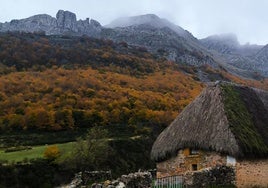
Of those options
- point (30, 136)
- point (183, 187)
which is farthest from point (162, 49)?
point (183, 187)

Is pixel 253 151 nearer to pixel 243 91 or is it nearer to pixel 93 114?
pixel 243 91

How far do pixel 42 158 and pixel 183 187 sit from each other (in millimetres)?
27054

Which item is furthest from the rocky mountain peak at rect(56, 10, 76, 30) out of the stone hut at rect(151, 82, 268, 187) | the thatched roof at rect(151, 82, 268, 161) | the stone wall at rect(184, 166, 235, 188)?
the stone wall at rect(184, 166, 235, 188)

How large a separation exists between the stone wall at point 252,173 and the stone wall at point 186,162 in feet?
2.54

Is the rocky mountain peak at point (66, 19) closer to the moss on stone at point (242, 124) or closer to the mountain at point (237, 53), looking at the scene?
the mountain at point (237, 53)

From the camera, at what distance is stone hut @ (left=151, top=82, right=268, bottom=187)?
18.6 metres

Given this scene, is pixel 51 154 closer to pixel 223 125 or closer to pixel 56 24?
pixel 223 125

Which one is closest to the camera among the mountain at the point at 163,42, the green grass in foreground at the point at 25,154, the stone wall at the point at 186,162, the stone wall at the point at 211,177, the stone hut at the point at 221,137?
the stone wall at the point at 211,177

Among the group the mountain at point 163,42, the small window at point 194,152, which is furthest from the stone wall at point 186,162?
the mountain at point 163,42

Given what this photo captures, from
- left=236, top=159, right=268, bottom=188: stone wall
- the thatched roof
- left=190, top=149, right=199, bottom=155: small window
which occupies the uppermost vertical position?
the thatched roof

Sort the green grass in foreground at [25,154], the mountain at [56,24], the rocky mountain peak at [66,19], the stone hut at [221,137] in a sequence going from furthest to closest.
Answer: the rocky mountain peak at [66,19] → the mountain at [56,24] → the green grass in foreground at [25,154] → the stone hut at [221,137]

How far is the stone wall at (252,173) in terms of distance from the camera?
18.5 metres

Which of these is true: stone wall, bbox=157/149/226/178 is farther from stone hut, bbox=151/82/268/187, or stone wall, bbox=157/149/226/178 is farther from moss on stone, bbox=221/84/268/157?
moss on stone, bbox=221/84/268/157

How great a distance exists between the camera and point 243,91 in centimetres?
2278
